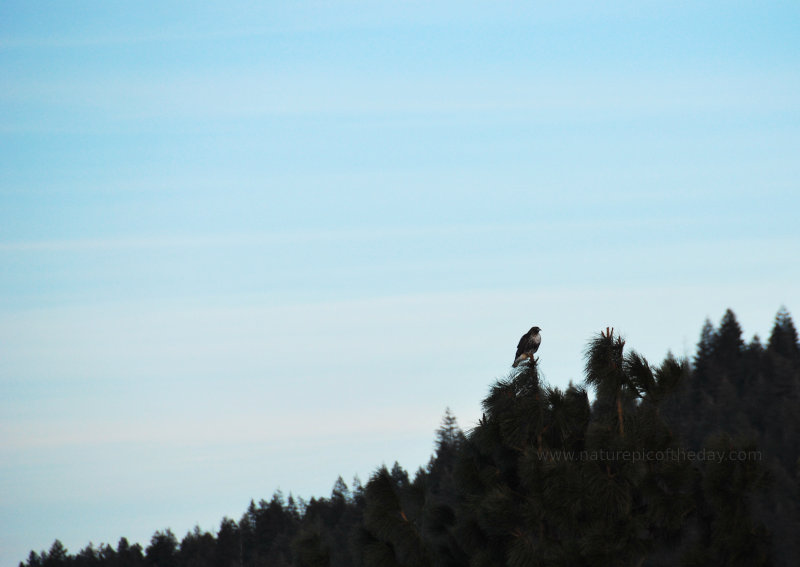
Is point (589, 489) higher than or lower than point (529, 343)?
lower

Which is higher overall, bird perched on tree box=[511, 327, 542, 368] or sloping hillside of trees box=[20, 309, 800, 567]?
bird perched on tree box=[511, 327, 542, 368]

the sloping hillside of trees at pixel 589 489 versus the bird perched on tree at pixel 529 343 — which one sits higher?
the bird perched on tree at pixel 529 343

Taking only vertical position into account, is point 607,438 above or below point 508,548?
above

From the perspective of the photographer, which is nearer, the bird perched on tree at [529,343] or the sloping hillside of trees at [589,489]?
the sloping hillside of trees at [589,489]

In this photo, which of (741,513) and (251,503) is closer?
(741,513)

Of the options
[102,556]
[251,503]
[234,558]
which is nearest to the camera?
[234,558]

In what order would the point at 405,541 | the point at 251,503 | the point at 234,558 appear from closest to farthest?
the point at 405,541, the point at 234,558, the point at 251,503

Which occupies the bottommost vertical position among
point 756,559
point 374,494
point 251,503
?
point 756,559

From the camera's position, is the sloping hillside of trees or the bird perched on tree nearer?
the sloping hillside of trees

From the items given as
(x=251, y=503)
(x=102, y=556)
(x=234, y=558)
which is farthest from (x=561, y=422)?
(x=102, y=556)

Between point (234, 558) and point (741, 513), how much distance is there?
5755 inches

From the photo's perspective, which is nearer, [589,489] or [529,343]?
[589,489]

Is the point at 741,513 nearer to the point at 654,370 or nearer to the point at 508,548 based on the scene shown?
the point at 654,370

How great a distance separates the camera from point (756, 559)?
13492 mm
